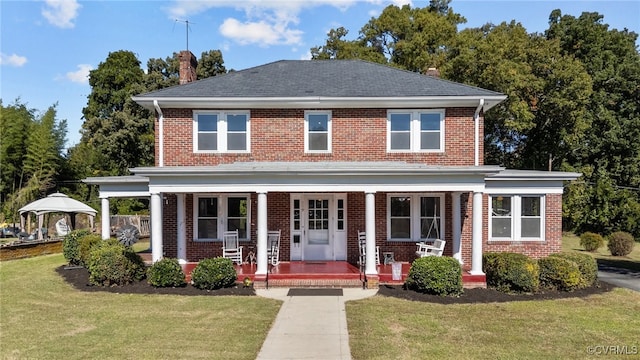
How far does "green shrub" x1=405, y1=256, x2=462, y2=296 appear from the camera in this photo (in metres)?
12.2

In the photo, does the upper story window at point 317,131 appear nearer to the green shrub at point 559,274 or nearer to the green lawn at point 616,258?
the green shrub at point 559,274

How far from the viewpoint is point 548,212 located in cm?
1565

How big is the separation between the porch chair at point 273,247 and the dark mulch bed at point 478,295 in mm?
3858

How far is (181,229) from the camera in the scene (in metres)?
15.4

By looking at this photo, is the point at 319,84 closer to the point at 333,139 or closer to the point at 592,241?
the point at 333,139

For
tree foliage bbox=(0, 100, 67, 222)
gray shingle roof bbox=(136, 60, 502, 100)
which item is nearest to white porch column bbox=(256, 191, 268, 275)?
gray shingle roof bbox=(136, 60, 502, 100)

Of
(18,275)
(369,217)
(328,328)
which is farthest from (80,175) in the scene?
(328,328)

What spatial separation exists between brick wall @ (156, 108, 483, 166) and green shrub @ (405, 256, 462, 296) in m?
4.55

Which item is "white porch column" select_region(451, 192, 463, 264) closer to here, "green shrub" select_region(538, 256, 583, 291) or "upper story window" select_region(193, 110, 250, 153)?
"green shrub" select_region(538, 256, 583, 291)

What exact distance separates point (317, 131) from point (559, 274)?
8857 millimetres

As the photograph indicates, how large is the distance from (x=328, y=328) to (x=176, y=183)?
691 centimetres

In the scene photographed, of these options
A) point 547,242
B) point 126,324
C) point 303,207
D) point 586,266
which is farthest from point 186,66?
point 586,266

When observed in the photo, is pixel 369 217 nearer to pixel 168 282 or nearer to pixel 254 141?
pixel 254 141

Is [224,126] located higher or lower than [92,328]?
higher
